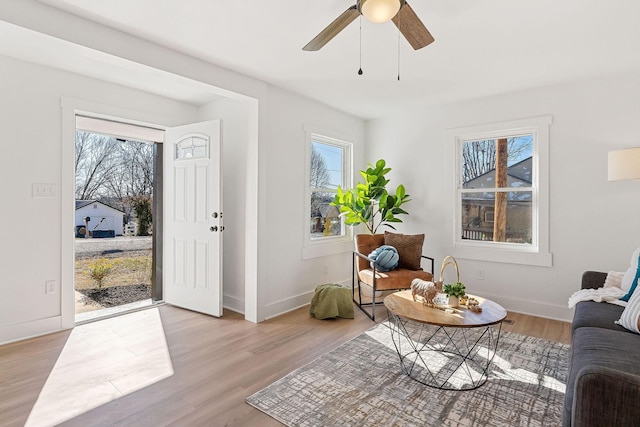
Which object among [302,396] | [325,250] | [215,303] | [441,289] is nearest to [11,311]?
[215,303]

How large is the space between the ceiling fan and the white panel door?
2.05 metres

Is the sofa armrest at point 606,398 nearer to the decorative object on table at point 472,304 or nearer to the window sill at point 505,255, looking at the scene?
the decorative object on table at point 472,304

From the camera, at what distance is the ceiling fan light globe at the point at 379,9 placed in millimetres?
1666

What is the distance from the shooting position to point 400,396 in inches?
84.4

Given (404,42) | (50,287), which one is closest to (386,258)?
(404,42)

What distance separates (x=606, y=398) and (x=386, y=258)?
2579 millimetres

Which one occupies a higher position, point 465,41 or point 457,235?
point 465,41

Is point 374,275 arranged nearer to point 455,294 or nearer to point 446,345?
point 446,345

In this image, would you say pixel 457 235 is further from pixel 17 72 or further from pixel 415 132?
pixel 17 72

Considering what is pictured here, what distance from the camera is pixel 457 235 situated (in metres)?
4.31

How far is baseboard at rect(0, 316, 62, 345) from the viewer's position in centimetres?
293

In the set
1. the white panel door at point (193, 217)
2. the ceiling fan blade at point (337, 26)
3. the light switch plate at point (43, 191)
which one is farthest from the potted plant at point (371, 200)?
the light switch plate at point (43, 191)

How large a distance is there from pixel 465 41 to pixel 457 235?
7.86 ft

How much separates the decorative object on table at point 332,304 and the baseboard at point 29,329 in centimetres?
240
